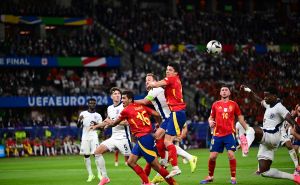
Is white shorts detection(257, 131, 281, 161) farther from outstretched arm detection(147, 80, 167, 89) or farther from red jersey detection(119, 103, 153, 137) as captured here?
outstretched arm detection(147, 80, 167, 89)

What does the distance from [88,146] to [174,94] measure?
644 centimetres

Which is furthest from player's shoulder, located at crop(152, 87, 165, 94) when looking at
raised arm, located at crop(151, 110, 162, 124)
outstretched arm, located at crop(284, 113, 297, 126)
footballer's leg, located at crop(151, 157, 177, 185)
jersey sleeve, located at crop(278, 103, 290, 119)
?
outstretched arm, located at crop(284, 113, 297, 126)

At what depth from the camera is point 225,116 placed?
19.7 meters

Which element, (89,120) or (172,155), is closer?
(172,155)

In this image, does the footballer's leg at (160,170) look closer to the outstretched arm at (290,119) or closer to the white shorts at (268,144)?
the white shorts at (268,144)

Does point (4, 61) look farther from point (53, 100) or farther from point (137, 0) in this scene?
point (137, 0)

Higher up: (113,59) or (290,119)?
(290,119)

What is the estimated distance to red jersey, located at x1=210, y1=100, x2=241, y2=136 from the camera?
19641 millimetres

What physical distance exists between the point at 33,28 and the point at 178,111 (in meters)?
41.7

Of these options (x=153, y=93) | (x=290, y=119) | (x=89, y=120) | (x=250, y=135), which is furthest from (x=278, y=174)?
(x=89, y=120)

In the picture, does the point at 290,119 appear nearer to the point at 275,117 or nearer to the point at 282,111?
the point at 282,111

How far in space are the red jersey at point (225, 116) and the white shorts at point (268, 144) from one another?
10.6 ft

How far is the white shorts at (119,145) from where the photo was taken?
19.7 metres

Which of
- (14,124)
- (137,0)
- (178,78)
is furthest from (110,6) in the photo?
(178,78)
